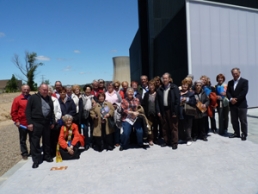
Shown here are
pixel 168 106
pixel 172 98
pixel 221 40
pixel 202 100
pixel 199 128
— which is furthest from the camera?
pixel 221 40

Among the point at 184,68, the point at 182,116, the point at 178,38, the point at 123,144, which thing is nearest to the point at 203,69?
the point at 184,68

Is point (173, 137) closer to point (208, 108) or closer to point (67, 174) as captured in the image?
point (208, 108)

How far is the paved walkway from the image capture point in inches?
124

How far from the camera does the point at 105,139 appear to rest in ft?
17.0

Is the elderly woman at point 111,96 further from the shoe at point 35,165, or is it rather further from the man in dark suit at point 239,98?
the man in dark suit at point 239,98

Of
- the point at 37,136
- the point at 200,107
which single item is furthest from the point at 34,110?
the point at 200,107

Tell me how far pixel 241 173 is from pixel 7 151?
540 centimetres

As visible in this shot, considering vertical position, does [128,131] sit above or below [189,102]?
below

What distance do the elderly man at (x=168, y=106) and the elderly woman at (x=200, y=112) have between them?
0.68 m

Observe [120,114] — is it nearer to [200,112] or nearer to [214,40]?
[200,112]

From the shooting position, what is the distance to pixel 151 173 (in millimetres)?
3645

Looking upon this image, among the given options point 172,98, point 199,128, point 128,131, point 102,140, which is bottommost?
point 102,140

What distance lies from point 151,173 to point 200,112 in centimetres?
229

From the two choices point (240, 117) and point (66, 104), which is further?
point (240, 117)
